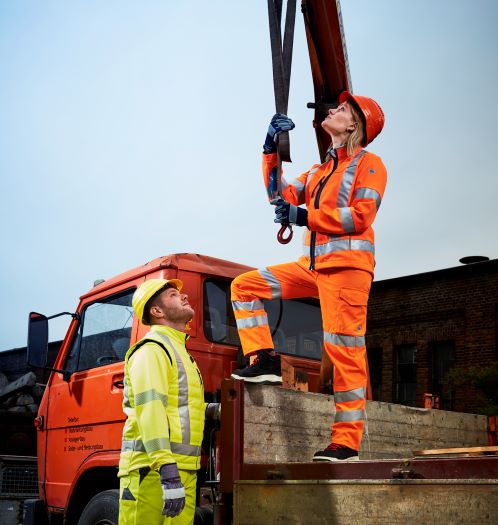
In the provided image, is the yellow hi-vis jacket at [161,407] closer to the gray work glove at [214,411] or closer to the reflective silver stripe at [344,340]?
the gray work glove at [214,411]

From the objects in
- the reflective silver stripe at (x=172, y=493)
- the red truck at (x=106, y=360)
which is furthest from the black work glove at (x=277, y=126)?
the reflective silver stripe at (x=172, y=493)

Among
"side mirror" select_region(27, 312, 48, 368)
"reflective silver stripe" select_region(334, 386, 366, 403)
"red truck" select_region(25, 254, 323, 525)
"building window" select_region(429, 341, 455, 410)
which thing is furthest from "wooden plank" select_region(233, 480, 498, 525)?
"building window" select_region(429, 341, 455, 410)

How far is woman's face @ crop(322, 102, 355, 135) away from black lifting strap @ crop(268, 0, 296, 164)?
32 centimetres

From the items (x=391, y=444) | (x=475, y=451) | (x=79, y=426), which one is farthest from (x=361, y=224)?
(x=79, y=426)

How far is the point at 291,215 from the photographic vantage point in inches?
169

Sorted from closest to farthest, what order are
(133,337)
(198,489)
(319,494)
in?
(319,494)
(198,489)
(133,337)

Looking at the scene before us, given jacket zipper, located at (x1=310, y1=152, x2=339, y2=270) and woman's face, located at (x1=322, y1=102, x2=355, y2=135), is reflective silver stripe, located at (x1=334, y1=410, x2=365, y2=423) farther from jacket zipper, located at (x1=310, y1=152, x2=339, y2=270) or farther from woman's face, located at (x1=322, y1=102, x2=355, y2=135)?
woman's face, located at (x1=322, y1=102, x2=355, y2=135)

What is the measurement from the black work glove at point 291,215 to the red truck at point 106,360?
96 cm

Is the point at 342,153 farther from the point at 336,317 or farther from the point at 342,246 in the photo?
the point at 336,317

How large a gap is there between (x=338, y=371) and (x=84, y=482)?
208 cm

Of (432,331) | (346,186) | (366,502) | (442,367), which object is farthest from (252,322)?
(432,331)

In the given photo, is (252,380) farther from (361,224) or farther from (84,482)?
(84,482)

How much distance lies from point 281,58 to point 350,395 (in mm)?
1992

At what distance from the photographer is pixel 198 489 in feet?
13.9
